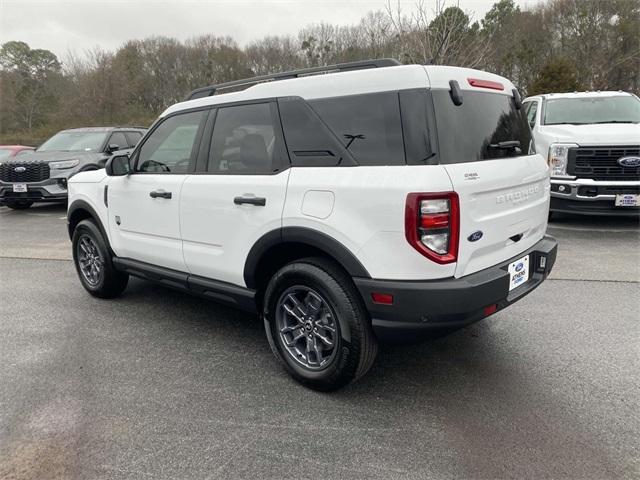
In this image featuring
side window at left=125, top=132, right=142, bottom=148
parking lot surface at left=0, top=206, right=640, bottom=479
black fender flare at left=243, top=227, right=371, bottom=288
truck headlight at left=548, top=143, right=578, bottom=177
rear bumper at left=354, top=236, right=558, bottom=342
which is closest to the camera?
parking lot surface at left=0, top=206, right=640, bottom=479

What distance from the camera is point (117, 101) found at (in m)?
30.8

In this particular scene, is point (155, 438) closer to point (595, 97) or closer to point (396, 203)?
point (396, 203)

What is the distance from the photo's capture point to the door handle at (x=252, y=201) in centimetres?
295

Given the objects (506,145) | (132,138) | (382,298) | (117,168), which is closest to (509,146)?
(506,145)

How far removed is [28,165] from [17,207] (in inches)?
73.5

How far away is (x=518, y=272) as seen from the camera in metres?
2.92

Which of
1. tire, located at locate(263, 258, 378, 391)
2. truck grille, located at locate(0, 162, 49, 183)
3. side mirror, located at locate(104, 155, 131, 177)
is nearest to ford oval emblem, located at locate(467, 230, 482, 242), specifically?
tire, located at locate(263, 258, 378, 391)

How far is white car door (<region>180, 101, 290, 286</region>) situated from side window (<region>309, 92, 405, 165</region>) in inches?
16.4

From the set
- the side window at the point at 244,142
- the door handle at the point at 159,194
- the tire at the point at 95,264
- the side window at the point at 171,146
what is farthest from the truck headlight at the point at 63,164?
the side window at the point at 244,142

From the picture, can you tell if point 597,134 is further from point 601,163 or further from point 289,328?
point 289,328

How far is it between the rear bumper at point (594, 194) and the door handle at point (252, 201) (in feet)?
18.2

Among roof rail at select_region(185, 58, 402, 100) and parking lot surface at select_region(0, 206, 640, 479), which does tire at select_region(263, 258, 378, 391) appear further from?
roof rail at select_region(185, 58, 402, 100)

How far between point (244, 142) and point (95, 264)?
8.08ft

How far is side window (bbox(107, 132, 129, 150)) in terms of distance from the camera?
10811 millimetres
